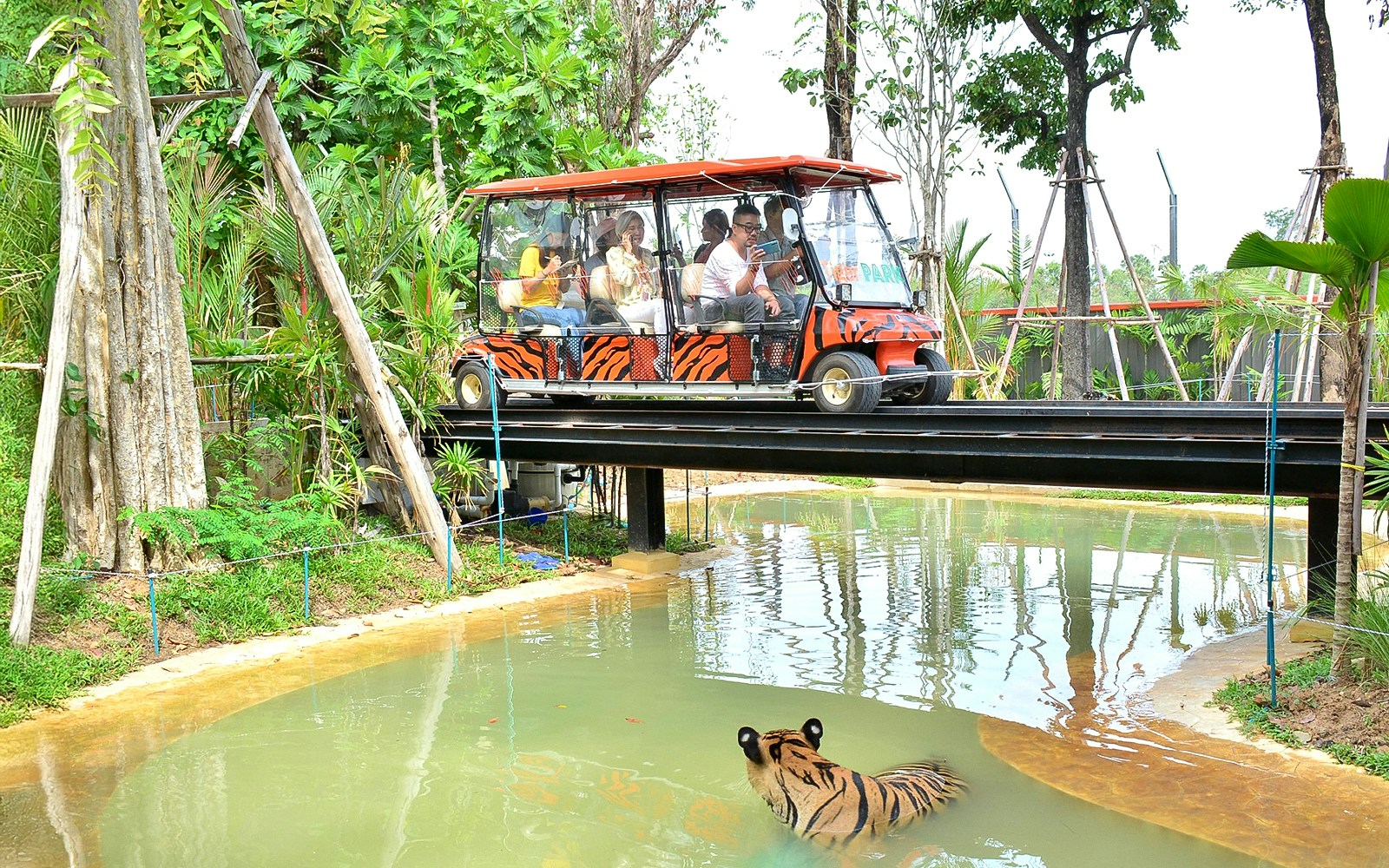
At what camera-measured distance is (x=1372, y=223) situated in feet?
19.7

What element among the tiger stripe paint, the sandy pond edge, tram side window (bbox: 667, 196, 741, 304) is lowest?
the sandy pond edge

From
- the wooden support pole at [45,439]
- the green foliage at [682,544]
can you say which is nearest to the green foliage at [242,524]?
the wooden support pole at [45,439]

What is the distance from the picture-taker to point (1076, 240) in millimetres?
18719

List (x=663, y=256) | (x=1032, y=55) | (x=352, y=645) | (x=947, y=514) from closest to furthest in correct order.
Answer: (x=352, y=645) → (x=663, y=256) → (x=947, y=514) → (x=1032, y=55)

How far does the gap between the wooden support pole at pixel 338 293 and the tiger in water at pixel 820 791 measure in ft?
18.8

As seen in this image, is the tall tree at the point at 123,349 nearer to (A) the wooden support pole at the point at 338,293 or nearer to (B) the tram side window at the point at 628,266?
(A) the wooden support pole at the point at 338,293

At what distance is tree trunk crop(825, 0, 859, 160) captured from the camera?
19.0 meters

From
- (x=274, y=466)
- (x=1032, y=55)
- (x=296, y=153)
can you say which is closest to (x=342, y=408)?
(x=274, y=466)

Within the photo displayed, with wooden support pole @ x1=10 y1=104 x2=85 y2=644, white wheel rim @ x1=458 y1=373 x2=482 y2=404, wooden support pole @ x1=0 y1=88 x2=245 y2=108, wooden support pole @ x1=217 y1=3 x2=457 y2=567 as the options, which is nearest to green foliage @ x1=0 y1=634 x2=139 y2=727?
wooden support pole @ x1=10 y1=104 x2=85 y2=644

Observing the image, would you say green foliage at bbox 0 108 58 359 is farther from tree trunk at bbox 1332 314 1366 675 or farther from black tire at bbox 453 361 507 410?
tree trunk at bbox 1332 314 1366 675

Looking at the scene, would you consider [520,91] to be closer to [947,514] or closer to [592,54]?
[592,54]

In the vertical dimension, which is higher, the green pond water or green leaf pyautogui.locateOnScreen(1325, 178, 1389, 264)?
green leaf pyautogui.locateOnScreen(1325, 178, 1389, 264)

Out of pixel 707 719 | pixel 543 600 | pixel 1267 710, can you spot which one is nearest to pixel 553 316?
pixel 543 600

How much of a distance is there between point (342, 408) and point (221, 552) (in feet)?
8.84
